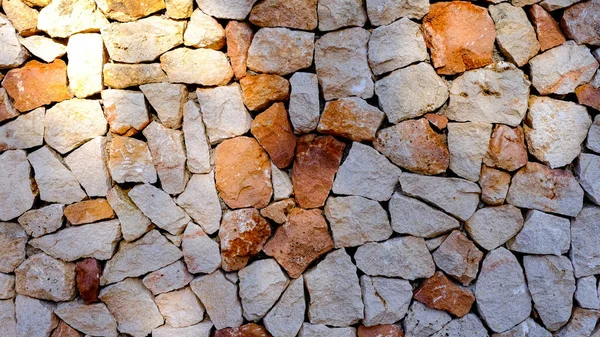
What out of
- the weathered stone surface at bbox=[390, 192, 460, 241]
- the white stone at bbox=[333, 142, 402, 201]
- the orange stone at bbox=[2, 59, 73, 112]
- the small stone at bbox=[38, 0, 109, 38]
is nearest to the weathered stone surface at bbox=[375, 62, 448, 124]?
the white stone at bbox=[333, 142, 402, 201]

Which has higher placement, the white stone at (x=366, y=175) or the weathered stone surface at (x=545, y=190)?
the white stone at (x=366, y=175)

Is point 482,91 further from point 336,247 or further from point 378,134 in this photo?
point 336,247

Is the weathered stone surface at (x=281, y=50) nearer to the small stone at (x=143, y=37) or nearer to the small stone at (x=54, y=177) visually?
the small stone at (x=143, y=37)

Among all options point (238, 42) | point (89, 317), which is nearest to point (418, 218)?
point (238, 42)

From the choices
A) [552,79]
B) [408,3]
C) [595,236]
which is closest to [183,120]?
[408,3]

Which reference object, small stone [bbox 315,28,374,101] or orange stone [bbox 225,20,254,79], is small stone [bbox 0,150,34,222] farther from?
small stone [bbox 315,28,374,101]

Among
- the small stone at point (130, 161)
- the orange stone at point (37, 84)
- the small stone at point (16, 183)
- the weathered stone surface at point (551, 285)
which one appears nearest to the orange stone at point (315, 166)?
the small stone at point (130, 161)

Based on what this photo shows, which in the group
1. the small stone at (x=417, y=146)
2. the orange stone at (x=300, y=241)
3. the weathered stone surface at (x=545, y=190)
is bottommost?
the orange stone at (x=300, y=241)
